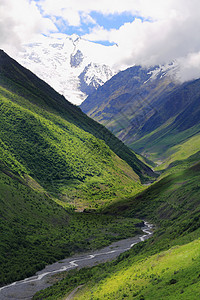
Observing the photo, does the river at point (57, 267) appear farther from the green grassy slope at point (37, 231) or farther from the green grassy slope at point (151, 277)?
the green grassy slope at point (151, 277)

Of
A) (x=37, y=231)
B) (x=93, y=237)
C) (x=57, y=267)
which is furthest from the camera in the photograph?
(x=93, y=237)

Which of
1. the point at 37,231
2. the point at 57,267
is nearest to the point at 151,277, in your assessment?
the point at 57,267

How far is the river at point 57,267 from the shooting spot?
201 feet

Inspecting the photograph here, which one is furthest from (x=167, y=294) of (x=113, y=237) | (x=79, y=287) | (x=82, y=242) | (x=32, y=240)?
(x=113, y=237)

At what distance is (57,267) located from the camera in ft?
259

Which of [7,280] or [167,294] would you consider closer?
[167,294]

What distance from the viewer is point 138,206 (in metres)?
163

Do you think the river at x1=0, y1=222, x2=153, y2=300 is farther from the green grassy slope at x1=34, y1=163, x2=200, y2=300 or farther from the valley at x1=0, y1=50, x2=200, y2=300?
the green grassy slope at x1=34, y1=163, x2=200, y2=300

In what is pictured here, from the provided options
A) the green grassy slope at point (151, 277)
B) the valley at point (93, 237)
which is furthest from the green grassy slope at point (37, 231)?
the green grassy slope at point (151, 277)

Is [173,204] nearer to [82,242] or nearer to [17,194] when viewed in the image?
[82,242]

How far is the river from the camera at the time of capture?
6112 cm

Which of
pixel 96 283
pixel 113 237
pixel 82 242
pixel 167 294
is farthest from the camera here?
pixel 113 237

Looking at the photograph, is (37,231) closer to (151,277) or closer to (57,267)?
(57,267)

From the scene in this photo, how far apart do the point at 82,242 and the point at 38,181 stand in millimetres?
81176
